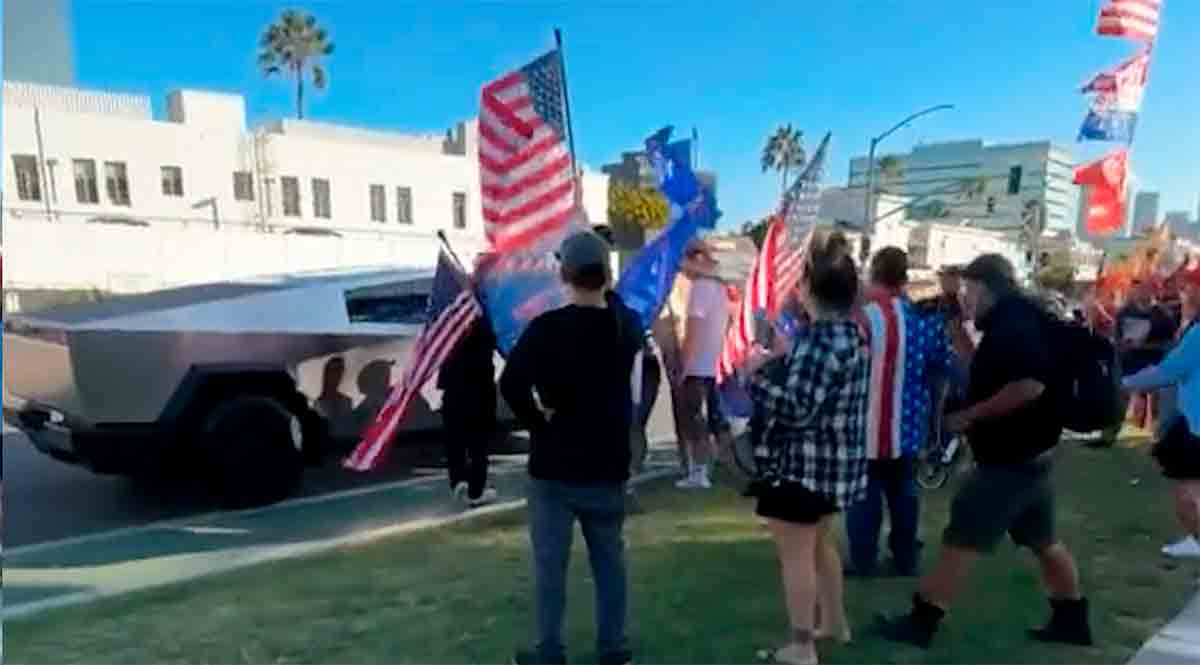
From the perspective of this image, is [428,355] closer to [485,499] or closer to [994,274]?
[485,499]

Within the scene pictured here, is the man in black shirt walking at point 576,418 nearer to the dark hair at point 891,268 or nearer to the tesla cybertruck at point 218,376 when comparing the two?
the dark hair at point 891,268

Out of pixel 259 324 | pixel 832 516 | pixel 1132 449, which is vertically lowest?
pixel 1132 449

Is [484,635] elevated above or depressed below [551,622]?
below

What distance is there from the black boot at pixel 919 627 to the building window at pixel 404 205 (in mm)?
36075

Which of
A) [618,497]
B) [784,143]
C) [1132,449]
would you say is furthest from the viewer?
[784,143]

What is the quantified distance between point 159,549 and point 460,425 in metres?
1.76

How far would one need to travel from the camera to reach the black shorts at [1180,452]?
13.2ft

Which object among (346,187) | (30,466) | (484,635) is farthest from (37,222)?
(484,635)

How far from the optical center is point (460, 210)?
39.4 meters

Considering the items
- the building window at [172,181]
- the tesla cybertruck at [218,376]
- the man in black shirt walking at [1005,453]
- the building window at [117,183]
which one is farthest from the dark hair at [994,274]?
the building window at [172,181]

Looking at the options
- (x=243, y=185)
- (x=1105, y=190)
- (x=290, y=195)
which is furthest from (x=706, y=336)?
(x=290, y=195)

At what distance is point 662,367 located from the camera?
6.13 metres

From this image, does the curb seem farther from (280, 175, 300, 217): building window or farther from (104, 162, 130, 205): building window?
(280, 175, 300, 217): building window

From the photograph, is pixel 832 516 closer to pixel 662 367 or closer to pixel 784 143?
pixel 662 367
